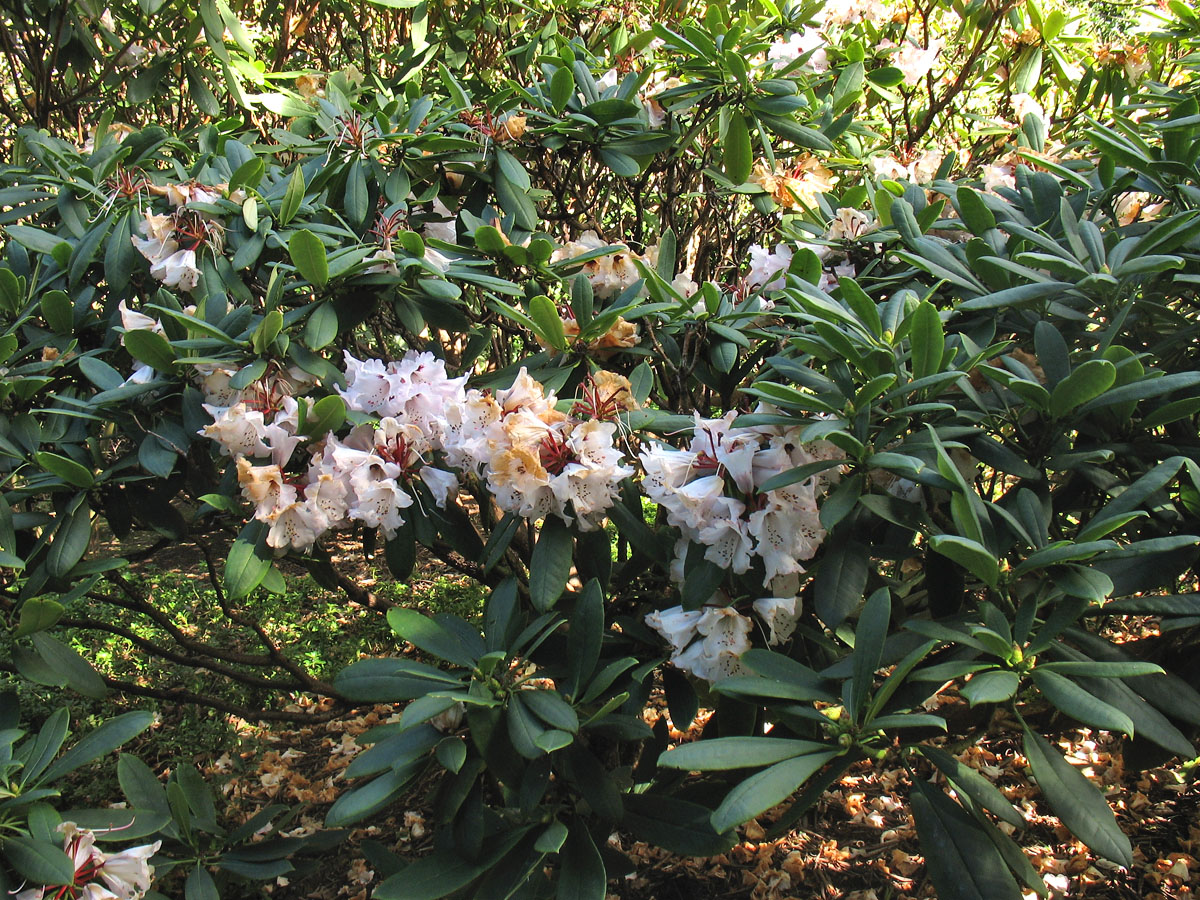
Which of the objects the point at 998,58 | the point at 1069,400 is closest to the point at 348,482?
the point at 1069,400

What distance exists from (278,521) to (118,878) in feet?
1.80

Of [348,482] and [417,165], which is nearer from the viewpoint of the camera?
[348,482]

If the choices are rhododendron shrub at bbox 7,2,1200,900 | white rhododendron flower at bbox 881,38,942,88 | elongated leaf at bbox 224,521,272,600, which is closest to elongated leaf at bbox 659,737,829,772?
rhododendron shrub at bbox 7,2,1200,900

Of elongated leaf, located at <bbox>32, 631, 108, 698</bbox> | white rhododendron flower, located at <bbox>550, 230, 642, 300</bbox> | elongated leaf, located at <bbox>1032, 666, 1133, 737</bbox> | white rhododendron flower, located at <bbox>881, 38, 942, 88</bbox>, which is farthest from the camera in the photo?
white rhododendron flower, located at <bbox>881, 38, 942, 88</bbox>

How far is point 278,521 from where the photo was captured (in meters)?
1.23

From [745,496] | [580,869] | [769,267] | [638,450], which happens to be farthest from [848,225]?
[580,869]

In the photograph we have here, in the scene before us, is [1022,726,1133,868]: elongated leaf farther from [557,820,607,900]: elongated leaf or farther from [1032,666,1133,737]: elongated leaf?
[557,820,607,900]: elongated leaf

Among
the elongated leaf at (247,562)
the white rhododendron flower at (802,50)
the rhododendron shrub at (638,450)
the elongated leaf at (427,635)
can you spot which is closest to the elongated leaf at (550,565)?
the rhododendron shrub at (638,450)

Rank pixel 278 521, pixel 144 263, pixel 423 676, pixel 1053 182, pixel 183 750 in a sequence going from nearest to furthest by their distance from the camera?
pixel 423 676
pixel 278 521
pixel 1053 182
pixel 144 263
pixel 183 750

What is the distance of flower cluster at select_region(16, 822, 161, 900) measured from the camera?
1176mm

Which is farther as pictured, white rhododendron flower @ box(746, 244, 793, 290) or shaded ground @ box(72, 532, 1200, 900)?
shaded ground @ box(72, 532, 1200, 900)

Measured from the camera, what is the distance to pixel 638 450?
138 cm

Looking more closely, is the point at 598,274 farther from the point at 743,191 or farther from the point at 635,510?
the point at 635,510

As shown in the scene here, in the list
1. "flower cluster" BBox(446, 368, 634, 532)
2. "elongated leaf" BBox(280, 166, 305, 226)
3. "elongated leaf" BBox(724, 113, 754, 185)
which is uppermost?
"elongated leaf" BBox(724, 113, 754, 185)
